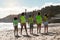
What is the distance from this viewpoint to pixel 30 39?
51.6ft

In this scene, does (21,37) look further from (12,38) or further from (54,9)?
(54,9)

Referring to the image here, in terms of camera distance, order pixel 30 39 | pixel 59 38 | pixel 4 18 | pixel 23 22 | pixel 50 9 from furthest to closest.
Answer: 1. pixel 4 18
2. pixel 50 9
3. pixel 23 22
4. pixel 30 39
5. pixel 59 38

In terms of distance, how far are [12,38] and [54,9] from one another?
43.0 metres

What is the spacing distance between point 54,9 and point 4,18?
19.9 meters

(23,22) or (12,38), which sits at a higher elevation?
(23,22)

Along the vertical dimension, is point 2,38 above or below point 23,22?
below

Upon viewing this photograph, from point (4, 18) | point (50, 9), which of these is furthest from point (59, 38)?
point (4, 18)

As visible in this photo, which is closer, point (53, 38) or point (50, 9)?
point (53, 38)

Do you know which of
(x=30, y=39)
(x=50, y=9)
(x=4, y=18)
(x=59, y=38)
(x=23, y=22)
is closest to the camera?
(x=59, y=38)

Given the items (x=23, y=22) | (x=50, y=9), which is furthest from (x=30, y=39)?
(x=50, y=9)

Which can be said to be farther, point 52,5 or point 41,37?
point 52,5

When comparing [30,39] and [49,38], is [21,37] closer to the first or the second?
[30,39]

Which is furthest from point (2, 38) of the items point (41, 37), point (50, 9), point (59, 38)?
point (50, 9)

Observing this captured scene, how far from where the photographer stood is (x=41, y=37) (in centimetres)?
1592
